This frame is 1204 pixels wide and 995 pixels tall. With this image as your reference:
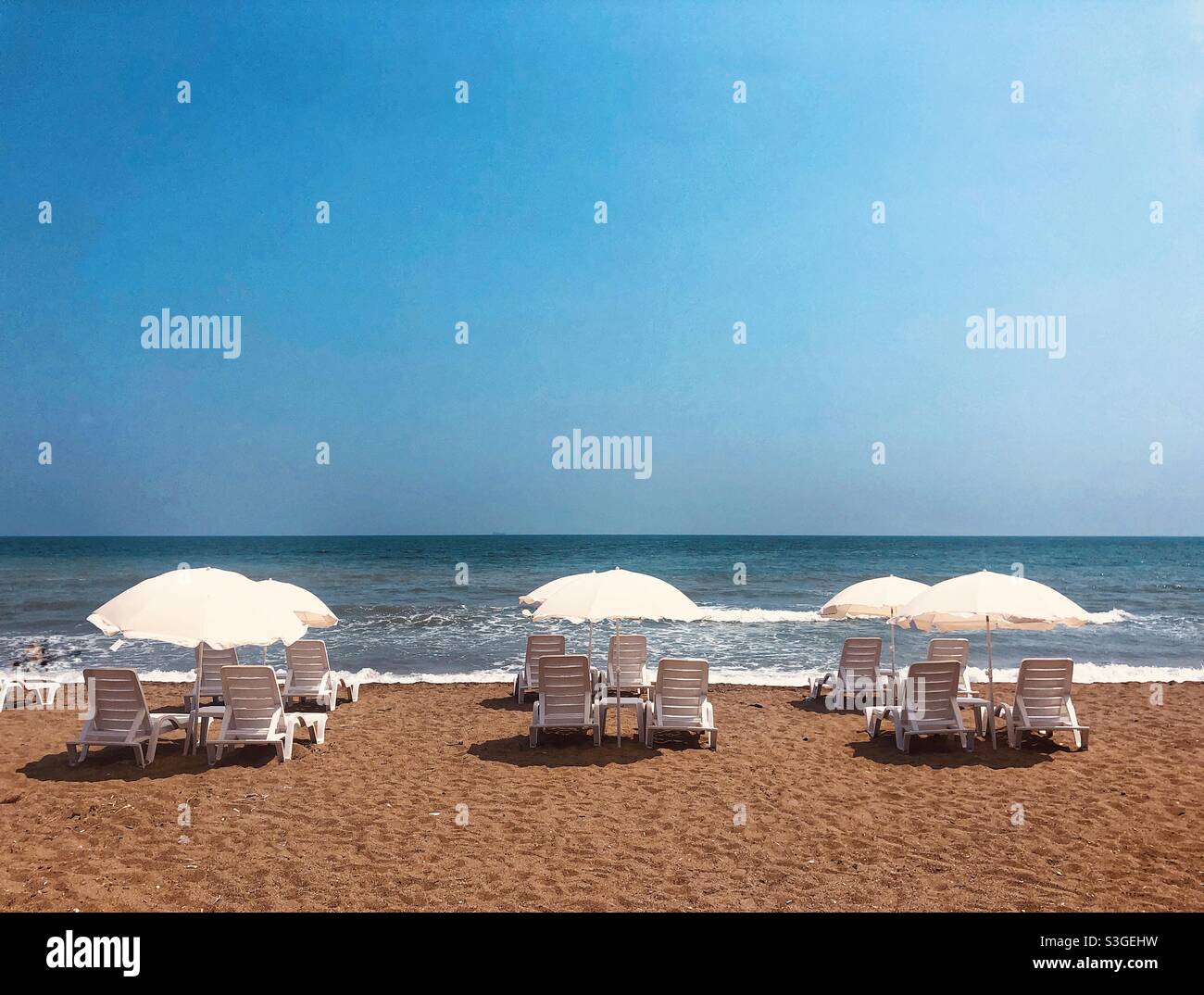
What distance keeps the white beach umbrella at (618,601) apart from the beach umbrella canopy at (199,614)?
275 cm

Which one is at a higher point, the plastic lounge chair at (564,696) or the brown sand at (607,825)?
the plastic lounge chair at (564,696)

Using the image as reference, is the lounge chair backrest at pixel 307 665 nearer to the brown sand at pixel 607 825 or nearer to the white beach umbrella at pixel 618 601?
the brown sand at pixel 607 825

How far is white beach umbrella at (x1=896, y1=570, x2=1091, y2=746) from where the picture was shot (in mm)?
8086

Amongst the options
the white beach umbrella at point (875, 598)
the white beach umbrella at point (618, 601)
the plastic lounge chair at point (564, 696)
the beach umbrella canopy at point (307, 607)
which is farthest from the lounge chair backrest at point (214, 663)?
the white beach umbrella at point (875, 598)

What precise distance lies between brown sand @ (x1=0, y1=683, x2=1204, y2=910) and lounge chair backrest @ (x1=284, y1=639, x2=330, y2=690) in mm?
1697

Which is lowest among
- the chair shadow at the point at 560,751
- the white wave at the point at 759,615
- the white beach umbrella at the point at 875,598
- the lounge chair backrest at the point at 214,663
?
the white wave at the point at 759,615

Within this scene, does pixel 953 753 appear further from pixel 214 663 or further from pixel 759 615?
pixel 759 615

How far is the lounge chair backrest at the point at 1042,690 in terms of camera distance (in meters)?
8.64

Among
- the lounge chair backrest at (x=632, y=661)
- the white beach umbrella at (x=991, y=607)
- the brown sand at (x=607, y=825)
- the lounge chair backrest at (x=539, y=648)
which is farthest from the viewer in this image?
the lounge chair backrest at (x=539, y=648)

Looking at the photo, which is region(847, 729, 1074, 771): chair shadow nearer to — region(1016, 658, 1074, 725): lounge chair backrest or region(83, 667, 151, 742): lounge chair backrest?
region(1016, 658, 1074, 725): lounge chair backrest

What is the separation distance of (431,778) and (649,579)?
318 cm

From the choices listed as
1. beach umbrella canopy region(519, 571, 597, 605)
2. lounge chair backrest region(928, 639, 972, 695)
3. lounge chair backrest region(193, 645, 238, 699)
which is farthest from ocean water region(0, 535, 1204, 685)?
beach umbrella canopy region(519, 571, 597, 605)
